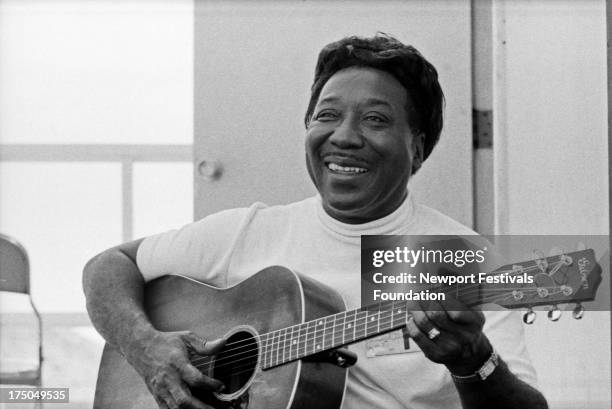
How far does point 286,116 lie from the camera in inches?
83.7

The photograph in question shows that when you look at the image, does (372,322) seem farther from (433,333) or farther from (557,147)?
(557,147)

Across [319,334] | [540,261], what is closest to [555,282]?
[540,261]

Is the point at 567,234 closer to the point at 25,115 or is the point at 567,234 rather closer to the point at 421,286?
the point at 421,286

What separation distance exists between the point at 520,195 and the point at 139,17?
30.0 inches

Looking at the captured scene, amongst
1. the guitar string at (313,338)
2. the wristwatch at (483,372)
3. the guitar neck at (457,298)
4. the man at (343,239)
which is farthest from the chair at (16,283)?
the wristwatch at (483,372)

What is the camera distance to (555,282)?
171 centimetres

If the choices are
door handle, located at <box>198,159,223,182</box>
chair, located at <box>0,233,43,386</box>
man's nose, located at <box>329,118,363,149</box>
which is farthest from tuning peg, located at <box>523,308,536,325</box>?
chair, located at <box>0,233,43,386</box>

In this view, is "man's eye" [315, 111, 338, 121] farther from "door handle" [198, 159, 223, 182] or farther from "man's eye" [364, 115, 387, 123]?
"door handle" [198, 159, 223, 182]

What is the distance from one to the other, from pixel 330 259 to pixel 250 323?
0.18 meters

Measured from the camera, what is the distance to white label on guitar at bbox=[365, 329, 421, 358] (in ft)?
6.37

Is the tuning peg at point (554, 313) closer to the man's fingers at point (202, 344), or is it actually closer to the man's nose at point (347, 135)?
the man's nose at point (347, 135)

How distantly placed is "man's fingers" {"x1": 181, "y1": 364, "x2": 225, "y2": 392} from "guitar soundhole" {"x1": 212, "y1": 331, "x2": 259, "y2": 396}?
16 mm

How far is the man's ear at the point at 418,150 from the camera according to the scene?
6.72ft

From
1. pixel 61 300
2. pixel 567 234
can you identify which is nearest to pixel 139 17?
pixel 61 300
